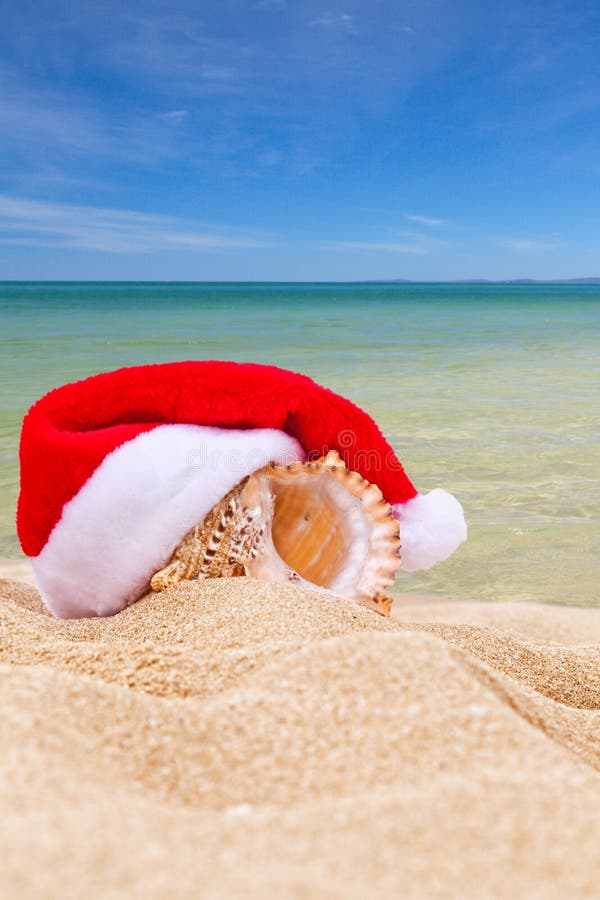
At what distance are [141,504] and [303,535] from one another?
0.49 meters

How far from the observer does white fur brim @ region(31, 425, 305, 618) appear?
175cm

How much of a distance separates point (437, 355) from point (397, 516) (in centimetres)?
1032

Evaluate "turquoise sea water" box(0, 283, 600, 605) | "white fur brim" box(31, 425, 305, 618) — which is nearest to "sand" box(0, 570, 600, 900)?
"white fur brim" box(31, 425, 305, 618)

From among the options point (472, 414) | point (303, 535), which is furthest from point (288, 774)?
point (472, 414)

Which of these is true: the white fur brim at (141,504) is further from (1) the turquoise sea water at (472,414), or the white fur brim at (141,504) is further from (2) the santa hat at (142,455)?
(1) the turquoise sea water at (472,414)

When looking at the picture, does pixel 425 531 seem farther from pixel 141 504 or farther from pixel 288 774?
pixel 288 774

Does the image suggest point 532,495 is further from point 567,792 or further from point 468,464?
point 567,792

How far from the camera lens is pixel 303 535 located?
2.05 metres

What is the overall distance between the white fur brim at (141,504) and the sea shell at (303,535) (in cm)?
5

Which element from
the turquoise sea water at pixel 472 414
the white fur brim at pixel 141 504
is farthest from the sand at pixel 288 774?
the turquoise sea water at pixel 472 414

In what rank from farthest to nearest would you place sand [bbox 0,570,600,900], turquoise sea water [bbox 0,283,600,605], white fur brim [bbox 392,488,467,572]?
turquoise sea water [bbox 0,283,600,605] → white fur brim [bbox 392,488,467,572] → sand [bbox 0,570,600,900]

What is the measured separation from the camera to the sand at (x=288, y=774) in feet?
2.07

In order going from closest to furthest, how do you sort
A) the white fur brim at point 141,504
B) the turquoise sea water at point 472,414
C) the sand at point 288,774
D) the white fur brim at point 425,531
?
the sand at point 288,774, the white fur brim at point 141,504, the white fur brim at point 425,531, the turquoise sea water at point 472,414

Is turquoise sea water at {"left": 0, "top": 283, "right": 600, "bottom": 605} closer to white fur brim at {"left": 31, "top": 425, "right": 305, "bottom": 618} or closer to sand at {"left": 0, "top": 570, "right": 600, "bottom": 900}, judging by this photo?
white fur brim at {"left": 31, "top": 425, "right": 305, "bottom": 618}
